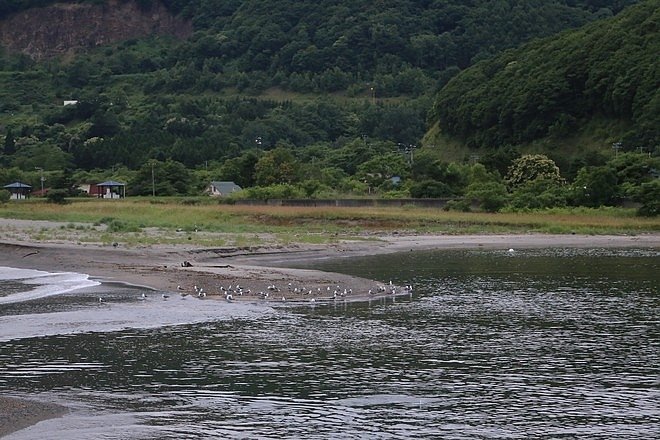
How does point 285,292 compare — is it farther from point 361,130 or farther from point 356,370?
point 361,130

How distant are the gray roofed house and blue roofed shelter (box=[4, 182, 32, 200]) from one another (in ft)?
63.0

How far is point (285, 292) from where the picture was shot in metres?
35.4

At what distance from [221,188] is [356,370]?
81936 millimetres

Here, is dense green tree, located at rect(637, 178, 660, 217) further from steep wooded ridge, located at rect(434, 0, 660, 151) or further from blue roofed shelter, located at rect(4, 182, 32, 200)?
blue roofed shelter, located at rect(4, 182, 32, 200)

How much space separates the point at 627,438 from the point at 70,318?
53.1 ft

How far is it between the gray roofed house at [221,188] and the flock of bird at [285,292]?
65454 millimetres

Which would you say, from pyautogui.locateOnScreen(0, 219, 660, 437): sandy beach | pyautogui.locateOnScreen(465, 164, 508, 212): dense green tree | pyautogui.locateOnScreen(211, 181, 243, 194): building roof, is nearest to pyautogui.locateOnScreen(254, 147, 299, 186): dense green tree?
pyautogui.locateOnScreen(211, 181, 243, 194): building roof

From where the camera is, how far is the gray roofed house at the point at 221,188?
102400mm

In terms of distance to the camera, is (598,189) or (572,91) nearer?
(598,189)

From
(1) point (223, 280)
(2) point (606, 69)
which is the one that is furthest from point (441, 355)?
(2) point (606, 69)

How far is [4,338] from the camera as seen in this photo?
25.8m

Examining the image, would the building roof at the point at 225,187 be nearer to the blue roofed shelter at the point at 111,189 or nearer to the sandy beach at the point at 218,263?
the blue roofed shelter at the point at 111,189

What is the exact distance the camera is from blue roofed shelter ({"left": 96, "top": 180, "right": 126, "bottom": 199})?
10956 centimetres

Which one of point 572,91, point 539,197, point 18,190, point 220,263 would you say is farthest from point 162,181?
point 220,263
